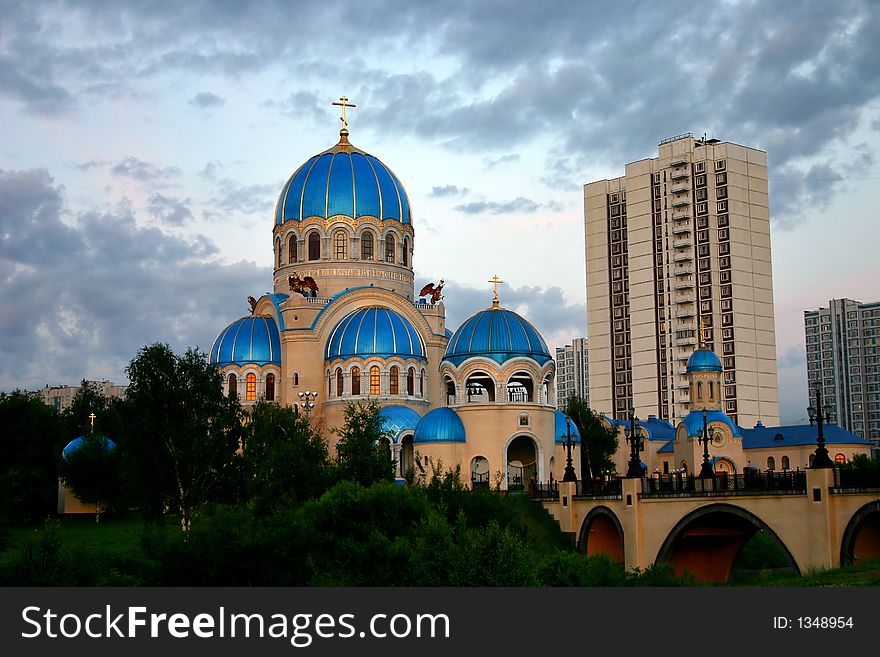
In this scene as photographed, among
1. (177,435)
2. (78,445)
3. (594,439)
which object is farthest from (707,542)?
(78,445)

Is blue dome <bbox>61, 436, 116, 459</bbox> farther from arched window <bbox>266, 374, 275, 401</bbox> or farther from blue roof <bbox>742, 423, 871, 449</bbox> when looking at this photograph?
blue roof <bbox>742, 423, 871, 449</bbox>

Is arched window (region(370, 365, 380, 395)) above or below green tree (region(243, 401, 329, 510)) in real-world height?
above

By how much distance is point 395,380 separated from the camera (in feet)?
172

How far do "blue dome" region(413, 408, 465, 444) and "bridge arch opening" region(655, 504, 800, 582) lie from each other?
10.5 metres

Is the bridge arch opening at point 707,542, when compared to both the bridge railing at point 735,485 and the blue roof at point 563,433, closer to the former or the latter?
the bridge railing at point 735,485

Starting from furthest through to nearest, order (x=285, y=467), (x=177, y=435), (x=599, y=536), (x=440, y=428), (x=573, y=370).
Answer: (x=573, y=370)
(x=440, y=428)
(x=599, y=536)
(x=177, y=435)
(x=285, y=467)

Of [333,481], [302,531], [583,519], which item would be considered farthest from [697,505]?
[302,531]

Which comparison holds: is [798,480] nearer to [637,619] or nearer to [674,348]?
[637,619]

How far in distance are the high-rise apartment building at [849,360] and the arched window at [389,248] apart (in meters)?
56.3

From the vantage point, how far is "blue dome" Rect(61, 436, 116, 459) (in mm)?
49719

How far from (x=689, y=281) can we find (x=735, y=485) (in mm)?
51003

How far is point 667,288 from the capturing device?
3477 inches

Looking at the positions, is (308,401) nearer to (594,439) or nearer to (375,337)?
(375,337)

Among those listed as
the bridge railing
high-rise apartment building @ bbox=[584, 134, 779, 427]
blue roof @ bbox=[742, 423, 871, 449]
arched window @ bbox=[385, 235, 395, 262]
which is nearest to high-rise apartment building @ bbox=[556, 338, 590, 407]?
high-rise apartment building @ bbox=[584, 134, 779, 427]
